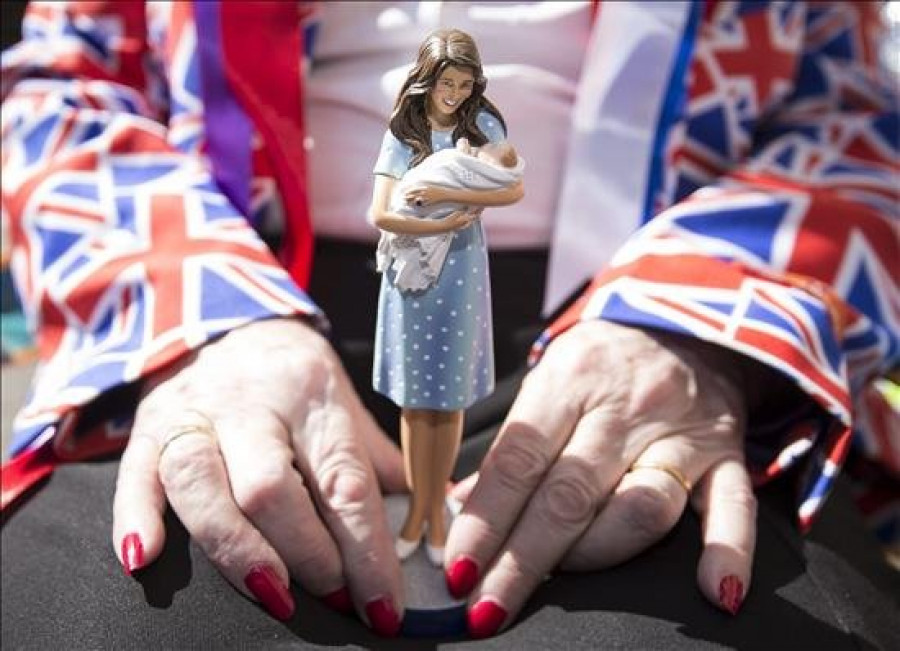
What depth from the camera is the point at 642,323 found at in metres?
0.61

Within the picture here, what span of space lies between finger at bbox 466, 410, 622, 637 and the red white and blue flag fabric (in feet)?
0.32

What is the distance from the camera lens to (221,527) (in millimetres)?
518

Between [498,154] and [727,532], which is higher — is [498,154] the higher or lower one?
the higher one

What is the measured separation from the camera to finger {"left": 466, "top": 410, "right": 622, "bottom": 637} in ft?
1.75

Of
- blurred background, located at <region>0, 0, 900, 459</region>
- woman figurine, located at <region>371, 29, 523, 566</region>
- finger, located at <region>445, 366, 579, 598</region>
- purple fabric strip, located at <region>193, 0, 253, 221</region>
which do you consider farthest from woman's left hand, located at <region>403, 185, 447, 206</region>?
blurred background, located at <region>0, 0, 900, 459</region>

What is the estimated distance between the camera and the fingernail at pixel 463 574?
1.76 ft

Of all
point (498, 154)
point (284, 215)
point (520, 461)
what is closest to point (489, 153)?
point (498, 154)

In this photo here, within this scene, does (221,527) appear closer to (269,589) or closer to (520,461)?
(269,589)

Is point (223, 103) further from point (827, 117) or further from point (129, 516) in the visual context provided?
point (827, 117)

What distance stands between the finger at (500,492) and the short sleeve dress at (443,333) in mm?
48

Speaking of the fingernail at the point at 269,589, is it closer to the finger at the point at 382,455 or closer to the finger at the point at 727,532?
the finger at the point at 382,455

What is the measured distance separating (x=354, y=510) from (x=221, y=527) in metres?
0.06

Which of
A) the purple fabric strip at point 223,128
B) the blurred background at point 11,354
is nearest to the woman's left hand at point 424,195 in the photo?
the purple fabric strip at point 223,128

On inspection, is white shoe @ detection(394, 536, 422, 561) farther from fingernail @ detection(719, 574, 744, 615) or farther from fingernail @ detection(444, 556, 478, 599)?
fingernail @ detection(719, 574, 744, 615)
